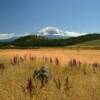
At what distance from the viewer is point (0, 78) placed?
811 centimetres

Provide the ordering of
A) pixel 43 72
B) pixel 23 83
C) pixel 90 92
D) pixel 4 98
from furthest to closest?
pixel 43 72, pixel 23 83, pixel 90 92, pixel 4 98

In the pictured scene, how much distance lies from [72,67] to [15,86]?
13.9ft

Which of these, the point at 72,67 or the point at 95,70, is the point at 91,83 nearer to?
the point at 95,70

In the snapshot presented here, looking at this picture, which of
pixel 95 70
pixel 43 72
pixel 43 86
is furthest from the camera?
pixel 95 70

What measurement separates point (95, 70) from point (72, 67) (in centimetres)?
111

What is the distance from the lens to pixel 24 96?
585cm

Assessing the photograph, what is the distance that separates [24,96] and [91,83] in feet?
7.55

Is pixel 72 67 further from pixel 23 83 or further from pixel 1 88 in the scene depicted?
pixel 1 88

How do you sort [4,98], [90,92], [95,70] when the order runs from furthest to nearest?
[95,70] < [90,92] < [4,98]

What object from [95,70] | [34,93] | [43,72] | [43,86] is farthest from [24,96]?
[95,70]

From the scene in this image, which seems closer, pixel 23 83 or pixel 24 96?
pixel 24 96

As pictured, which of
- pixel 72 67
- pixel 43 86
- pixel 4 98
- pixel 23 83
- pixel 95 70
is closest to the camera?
pixel 4 98

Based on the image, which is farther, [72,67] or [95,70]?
[72,67]

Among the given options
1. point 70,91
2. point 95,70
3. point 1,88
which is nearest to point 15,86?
point 1,88
